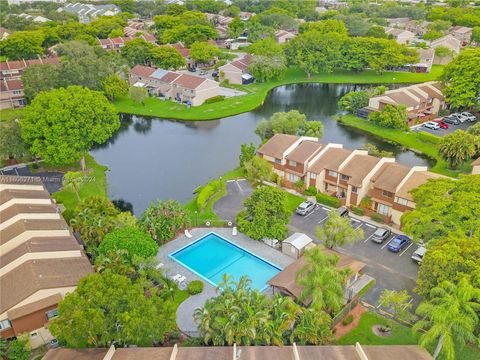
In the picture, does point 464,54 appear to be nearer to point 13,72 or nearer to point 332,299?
point 332,299

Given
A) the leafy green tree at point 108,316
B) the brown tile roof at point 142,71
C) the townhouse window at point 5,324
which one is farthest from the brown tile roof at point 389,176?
the brown tile roof at point 142,71

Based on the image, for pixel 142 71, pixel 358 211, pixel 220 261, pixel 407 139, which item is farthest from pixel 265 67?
pixel 220 261

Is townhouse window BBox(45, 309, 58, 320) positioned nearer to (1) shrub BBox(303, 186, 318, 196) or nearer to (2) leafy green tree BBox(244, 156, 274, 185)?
(2) leafy green tree BBox(244, 156, 274, 185)

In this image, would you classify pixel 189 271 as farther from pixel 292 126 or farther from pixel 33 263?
pixel 292 126

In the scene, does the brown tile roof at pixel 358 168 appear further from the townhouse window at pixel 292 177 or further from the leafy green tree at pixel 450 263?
the leafy green tree at pixel 450 263

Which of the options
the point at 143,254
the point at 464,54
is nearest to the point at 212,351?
the point at 143,254
